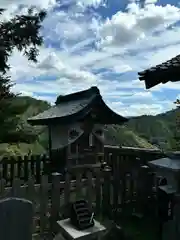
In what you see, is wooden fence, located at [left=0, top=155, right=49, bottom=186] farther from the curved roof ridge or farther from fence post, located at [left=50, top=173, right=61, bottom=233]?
fence post, located at [left=50, top=173, right=61, bottom=233]

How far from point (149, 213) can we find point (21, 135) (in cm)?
558

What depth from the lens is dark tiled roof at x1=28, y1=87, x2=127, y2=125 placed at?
809cm

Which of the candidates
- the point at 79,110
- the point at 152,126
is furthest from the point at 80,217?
the point at 152,126

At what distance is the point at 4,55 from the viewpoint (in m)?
9.73

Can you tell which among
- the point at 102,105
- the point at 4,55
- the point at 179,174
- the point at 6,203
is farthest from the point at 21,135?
the point at 6,203

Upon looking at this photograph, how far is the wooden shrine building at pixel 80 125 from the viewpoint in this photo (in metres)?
8.15

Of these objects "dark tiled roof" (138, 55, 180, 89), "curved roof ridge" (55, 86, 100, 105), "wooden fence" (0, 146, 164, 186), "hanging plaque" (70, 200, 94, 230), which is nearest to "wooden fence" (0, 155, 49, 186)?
"wooden fence" (0, 146, 164, 186)

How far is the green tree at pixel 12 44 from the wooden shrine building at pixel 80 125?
64.9 inches

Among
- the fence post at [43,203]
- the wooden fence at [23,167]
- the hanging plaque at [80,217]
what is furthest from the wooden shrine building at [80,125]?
the hanging plaque at [80,217]

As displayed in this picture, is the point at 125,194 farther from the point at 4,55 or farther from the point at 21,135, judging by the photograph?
the point at 4,55

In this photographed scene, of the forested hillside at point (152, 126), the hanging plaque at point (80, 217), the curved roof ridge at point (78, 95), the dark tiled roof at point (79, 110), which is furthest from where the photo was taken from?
the forested hillside at point (152, 126)

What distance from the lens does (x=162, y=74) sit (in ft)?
13.4

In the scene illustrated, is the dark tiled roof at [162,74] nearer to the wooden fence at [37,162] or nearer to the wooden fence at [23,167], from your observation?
the wooden fence at [37,162]

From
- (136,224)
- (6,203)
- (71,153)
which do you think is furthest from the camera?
(71,153)
